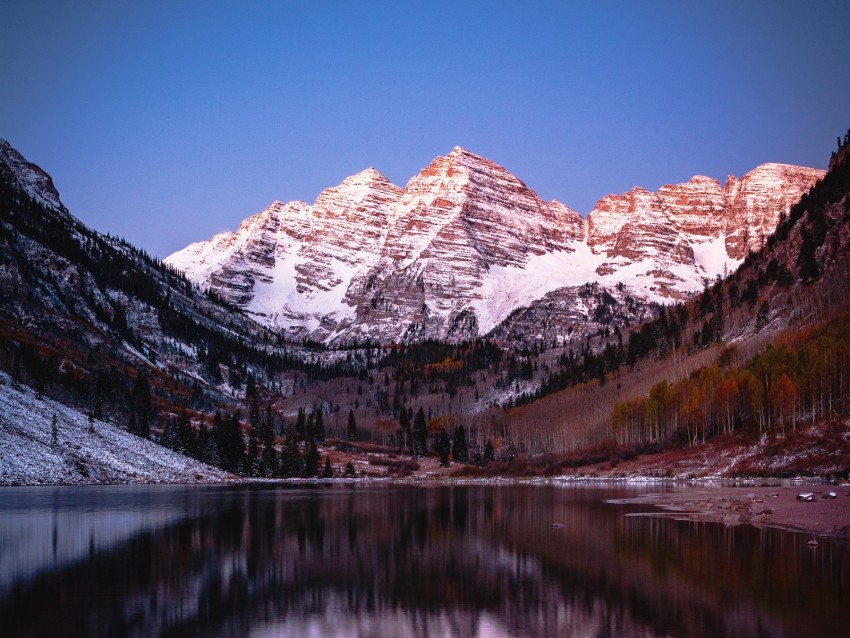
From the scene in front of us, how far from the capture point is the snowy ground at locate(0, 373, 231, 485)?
91.2 m

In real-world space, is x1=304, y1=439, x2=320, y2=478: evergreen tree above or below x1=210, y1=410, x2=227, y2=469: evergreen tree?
below

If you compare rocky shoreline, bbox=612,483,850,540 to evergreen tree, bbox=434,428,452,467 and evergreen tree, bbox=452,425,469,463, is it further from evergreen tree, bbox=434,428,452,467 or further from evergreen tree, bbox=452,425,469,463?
evergreen tree, bbox=452,425,469,463

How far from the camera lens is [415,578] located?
107 ft

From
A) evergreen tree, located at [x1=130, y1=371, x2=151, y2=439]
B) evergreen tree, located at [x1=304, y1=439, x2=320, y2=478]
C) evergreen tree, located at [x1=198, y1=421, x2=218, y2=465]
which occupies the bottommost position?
evergreen tree, located at [x1=304, y1=439, x2=320, y2=478]

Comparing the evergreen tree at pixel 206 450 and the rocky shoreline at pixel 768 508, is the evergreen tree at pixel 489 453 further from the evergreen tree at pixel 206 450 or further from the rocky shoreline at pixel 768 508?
the rocky shoreline at pixel 768 508

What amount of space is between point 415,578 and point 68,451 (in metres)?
79.2

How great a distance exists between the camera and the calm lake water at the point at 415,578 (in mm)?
24406

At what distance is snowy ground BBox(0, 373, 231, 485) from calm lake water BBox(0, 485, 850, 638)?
138 ft

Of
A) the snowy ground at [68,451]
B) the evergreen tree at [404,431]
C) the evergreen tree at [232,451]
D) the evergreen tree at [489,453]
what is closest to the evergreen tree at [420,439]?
the evergreen tree at [404,431]

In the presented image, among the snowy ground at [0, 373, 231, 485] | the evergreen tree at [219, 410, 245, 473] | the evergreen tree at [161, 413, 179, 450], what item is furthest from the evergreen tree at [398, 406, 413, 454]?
the snowy ground at [0, 373, 231, 485]

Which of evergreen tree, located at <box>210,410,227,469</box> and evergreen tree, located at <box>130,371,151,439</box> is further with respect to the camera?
evergreen tree, located at <box>210,410,227,469</box>

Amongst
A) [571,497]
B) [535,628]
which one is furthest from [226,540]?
[571,497]

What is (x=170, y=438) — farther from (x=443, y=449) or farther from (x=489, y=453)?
(x=489, y=453)

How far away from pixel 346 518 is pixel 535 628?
1367 inches
